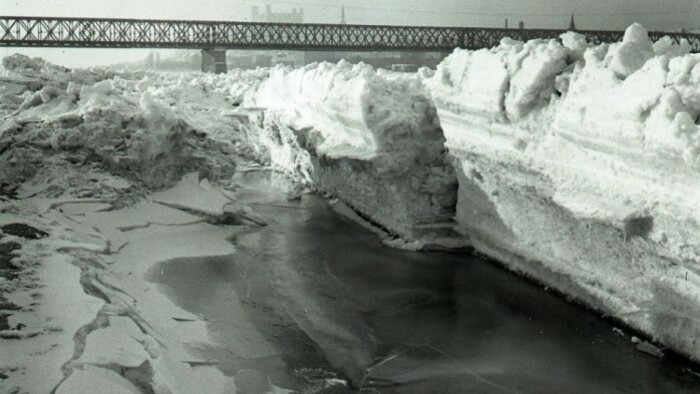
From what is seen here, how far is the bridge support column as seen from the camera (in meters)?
28.1

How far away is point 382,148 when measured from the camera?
7.47 meters

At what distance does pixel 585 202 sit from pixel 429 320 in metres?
1.53

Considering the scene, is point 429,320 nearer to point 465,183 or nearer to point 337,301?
point 337,301

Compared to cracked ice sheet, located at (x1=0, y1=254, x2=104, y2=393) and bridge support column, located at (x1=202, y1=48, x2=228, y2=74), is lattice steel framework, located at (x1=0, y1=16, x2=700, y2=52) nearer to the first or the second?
bridge support column, located at (x1=202, y1=48, x2=228, y2=74)

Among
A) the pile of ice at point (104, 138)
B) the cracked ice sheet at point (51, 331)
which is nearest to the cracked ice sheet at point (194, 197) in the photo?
the pile of ice at point (104, 138)

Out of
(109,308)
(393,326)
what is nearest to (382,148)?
(393,326)

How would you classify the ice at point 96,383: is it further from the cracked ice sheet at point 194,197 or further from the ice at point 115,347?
the cracked ice sheet at point 194,197

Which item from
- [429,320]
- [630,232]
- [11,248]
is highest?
[630,232]

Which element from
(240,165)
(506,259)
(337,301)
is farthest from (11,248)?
(240,165)

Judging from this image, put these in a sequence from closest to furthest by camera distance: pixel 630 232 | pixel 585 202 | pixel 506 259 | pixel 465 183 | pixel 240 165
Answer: pixel 630 232
pixel 585 202
pixel 506 259
pixel 465 183
pixel 240 165

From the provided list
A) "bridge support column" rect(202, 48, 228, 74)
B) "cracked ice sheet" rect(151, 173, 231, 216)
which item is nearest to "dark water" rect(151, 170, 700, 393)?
"cracked ice sheet" rect(151, 173, 231, 216)

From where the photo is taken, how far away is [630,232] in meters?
4.82

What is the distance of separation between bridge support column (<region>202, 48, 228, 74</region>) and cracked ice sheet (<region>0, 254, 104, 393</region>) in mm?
23771

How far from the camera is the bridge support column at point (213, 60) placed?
28109mm
